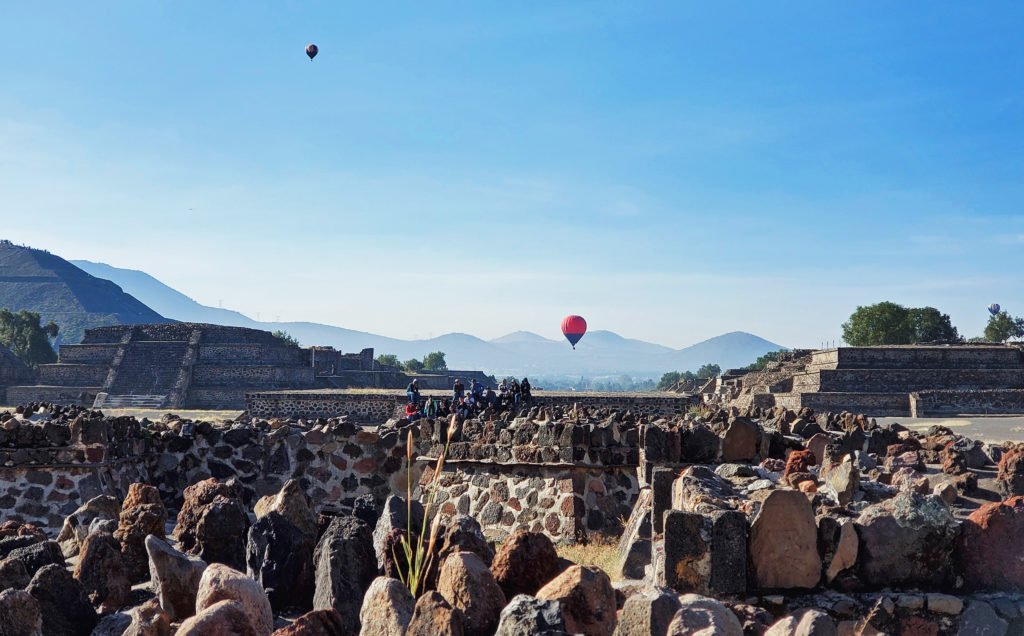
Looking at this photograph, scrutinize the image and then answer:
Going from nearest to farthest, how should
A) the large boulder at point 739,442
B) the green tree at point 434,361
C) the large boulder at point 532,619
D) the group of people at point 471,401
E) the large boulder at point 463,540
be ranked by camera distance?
the large boulder at point 532,619
the large boulder at point 463,540
the large boulder at point 739,442
the group of people at point 471,401
the green tree at point 434,361

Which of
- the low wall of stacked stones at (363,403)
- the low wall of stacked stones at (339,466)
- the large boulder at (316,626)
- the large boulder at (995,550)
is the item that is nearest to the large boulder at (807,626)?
the large boulder at (995,550)

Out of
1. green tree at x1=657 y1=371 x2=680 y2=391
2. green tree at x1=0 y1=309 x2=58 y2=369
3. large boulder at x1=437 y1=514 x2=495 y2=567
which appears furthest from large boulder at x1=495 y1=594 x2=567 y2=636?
green tree at x1=657 y1=371 x2=680 y2=391

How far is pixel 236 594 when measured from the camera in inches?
172

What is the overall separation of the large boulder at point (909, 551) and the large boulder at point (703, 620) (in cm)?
109

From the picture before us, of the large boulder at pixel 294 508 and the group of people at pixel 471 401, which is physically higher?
the group of people at pixel 471 401

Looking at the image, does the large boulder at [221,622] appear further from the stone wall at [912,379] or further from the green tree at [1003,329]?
the green tree at [1003,329]

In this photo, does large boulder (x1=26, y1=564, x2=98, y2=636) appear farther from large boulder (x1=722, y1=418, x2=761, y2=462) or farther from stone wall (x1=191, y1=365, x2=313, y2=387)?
stone wall (x1=191, y1=365, x2=313, y2=387)

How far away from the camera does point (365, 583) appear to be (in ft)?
16.8

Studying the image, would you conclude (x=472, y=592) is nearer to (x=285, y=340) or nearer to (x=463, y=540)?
(x=463, y=540)

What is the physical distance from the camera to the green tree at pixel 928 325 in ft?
236

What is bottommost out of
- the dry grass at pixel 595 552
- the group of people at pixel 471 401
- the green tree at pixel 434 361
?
the dry grass at pixel 595 552

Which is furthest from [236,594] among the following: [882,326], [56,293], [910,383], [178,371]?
[56,293]

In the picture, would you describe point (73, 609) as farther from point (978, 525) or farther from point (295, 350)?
point (295, 350)

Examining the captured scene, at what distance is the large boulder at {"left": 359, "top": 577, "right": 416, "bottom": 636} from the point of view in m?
4.02
